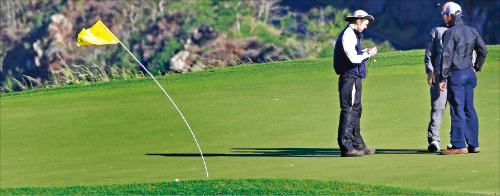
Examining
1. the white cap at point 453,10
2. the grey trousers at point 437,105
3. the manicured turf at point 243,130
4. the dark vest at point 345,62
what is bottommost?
the manicured turf at point 243,130

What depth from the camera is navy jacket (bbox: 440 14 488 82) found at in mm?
9195

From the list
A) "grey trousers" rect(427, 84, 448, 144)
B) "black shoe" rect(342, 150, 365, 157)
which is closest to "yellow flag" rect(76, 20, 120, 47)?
"black shoe" rect(342, 150, 365, 157)

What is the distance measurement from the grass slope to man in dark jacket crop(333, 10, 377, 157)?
1.98m

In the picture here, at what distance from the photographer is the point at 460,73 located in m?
9.36

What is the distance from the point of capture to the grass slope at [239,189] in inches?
276

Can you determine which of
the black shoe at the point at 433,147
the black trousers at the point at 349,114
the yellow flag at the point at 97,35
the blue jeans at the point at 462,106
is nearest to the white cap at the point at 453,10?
the blue jeans at the point at 462,106

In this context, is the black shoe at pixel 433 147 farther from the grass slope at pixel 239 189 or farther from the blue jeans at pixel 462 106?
the grass slope at pixel 239 189

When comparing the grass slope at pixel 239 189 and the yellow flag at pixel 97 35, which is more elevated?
the yellow flag at pixel 97 35

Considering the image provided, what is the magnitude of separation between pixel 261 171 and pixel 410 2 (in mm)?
89806

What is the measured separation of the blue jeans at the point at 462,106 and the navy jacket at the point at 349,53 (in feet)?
3.25

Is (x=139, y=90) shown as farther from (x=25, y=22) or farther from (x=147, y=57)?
(x=25, y=22)

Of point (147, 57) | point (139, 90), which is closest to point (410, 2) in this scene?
point (147, 57)

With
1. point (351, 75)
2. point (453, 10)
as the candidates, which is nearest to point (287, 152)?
point (351, 75)

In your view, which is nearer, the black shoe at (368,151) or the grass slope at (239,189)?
the grass slope at (239,189)
